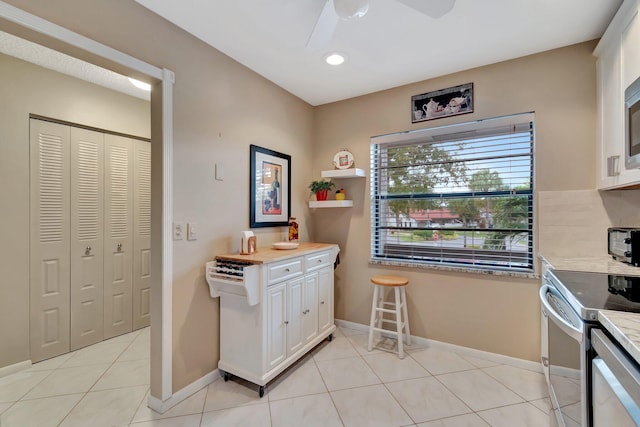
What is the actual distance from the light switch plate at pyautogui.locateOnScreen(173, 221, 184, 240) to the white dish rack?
29cm

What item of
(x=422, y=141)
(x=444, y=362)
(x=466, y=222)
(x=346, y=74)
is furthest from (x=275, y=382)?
(x=346, y=74)

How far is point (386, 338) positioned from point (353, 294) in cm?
53

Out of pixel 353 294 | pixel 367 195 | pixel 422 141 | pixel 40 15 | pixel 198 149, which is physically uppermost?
pixel 40 15

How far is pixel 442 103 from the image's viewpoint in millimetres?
2521

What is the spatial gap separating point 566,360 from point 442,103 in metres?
2.10

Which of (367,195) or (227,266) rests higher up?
(367,195)

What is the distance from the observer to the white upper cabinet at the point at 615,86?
4.81ft

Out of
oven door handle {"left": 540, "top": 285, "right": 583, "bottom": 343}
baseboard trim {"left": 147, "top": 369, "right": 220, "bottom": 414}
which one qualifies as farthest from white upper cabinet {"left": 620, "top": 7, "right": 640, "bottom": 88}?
baseboard trim {"left": 147, "top": 369, "right": 220, "bottom": 414}

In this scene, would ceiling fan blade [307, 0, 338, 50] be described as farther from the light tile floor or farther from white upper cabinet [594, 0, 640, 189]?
the light tile floor

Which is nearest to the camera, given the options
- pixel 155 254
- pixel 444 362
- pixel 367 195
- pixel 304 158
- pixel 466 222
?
pixel 155 254

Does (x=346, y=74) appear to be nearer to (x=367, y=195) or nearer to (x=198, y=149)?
(x=367, y=195)

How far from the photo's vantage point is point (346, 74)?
8.18 feet

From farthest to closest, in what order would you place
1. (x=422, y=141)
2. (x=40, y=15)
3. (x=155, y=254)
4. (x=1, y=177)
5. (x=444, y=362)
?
(x=422, y=141) → (x=444, y=362) → (x=1, y=177) → (x=155, y=254) → (x=40, y=15)

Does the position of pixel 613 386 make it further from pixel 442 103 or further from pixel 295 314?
pixel 442 103
